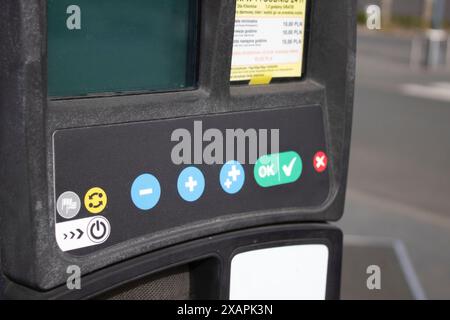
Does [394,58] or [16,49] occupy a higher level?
[16,49]

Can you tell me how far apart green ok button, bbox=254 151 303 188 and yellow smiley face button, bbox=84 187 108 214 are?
15.2 inches

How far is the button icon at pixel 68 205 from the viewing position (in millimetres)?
1448

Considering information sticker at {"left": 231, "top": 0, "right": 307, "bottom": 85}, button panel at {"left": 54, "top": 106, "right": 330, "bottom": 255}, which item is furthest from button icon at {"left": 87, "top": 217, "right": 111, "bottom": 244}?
information sticker at {"left": 231, "top": 0, "right": 307, "bottom": 85}

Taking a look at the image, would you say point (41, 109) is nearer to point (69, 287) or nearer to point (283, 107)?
point (69, 287)

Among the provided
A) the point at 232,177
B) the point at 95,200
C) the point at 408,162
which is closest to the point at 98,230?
the point at 95,200

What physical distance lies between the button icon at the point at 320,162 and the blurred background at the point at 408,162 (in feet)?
3.37

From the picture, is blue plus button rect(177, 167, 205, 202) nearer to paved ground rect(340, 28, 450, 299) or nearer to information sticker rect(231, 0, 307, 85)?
information sticker rect(231, 0, 307, 85)

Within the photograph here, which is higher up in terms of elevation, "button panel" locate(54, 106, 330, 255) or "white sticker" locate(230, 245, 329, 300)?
"button panel" locate(54, 106, 330, 255)

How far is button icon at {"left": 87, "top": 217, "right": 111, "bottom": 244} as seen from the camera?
1504 millimetres

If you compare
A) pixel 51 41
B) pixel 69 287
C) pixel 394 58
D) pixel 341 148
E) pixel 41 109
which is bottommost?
pixel 394 58

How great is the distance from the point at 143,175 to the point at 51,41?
0.99 ft

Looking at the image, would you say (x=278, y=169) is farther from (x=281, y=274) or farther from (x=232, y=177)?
(x=281, y=274)

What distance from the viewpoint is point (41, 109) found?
1.39 metres

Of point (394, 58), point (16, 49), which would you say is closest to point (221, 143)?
point (16, 49)
